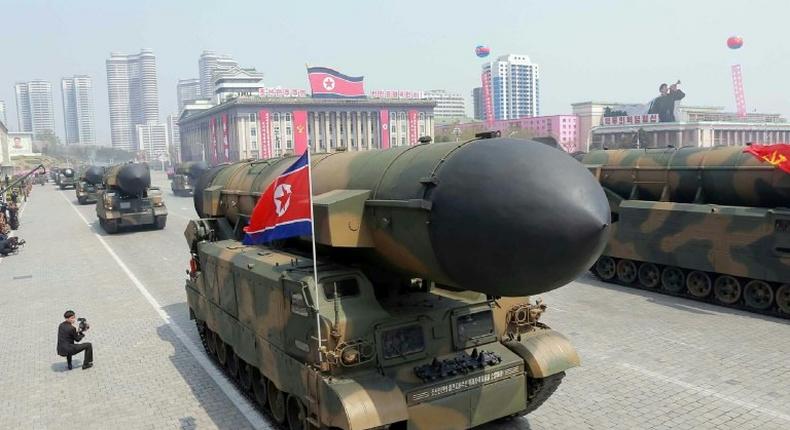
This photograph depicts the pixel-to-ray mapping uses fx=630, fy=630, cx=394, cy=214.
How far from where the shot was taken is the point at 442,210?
5.75 metres

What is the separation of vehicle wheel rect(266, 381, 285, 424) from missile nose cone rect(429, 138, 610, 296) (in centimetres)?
363

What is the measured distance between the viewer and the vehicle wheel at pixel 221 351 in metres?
10.5

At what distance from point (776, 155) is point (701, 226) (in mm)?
2136

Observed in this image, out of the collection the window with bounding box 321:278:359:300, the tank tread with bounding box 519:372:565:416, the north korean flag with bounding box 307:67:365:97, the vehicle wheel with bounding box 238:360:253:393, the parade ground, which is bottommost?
the parade ground

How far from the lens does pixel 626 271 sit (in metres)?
16.1

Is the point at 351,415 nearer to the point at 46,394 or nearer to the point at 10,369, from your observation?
the point at 46,394

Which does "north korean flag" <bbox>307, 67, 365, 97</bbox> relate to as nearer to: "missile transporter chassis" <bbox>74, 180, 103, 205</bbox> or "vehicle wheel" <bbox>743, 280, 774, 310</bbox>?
"missile transporter chassis" <bbox>74, 180, 103, 205</bbox>

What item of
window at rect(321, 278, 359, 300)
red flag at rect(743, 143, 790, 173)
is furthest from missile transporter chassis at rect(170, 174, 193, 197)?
window at rect(321, 278, 359, 300)

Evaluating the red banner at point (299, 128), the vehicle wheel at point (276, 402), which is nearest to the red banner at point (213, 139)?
the red banner at point (299, 128)

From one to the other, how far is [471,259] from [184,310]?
436 inches

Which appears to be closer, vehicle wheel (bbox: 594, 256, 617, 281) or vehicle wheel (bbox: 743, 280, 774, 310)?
vehicle wheel (bbox: 743, 280, 774, 310)

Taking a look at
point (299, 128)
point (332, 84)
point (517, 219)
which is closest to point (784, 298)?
point (517, 219)

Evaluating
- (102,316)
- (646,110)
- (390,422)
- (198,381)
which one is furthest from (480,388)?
(646,110)

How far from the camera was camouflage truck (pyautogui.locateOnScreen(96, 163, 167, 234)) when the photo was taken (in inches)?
1083
